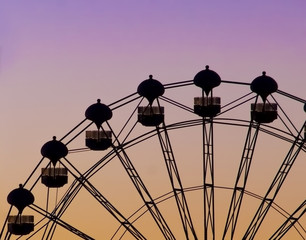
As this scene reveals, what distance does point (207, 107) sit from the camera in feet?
139

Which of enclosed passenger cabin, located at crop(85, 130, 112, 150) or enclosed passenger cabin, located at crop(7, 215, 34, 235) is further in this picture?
enclosed passenger cabin, located at crop(7, 215, 34, 235)

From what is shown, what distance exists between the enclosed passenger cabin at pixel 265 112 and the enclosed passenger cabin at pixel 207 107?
5.05 feet

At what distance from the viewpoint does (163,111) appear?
4369cm

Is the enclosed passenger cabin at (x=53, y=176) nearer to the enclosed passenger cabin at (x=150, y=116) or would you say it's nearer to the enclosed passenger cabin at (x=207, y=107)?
the enclosed passenger cabin at (x=150, y=116)

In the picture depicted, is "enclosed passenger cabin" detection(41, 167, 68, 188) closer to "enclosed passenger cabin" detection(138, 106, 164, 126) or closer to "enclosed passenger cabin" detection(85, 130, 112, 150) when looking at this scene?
"enclosed passenger cabin" detection(85, 130, 112, 150)

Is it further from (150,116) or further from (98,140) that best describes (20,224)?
(150,116)

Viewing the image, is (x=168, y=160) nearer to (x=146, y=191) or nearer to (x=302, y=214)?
(x=146, y=191)

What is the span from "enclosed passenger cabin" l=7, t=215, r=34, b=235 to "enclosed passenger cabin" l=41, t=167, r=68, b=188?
184cm

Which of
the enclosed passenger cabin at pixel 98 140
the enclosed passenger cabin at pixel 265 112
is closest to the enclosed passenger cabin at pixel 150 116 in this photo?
the enclosed passenger cabin at pixel 98 140

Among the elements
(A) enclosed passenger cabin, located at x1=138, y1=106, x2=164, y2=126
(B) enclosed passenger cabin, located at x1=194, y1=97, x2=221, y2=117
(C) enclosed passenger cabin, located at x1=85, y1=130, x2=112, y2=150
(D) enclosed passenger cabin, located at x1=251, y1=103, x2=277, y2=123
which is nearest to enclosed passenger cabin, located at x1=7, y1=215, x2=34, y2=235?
(C) enclosed passenger cabin, located at x1=85, y1=130, x2=112, y2=150

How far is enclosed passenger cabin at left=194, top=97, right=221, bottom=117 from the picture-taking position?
42.4 m

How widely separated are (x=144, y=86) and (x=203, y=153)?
3715 mm

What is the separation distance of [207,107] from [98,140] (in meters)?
4.99

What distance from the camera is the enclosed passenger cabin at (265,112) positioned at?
42281 mm
